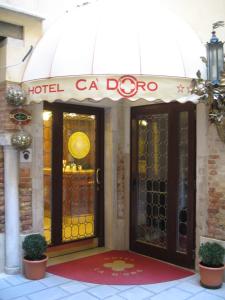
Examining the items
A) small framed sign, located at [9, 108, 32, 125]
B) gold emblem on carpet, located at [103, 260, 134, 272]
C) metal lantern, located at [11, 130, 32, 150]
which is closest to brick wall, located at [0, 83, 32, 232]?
small framed sign, located at [9, 108, 32, 125]

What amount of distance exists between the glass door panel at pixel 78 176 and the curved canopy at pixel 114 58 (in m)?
2.22

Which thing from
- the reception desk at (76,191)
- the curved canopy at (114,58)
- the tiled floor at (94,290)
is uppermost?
the curved canopy at (114,58)

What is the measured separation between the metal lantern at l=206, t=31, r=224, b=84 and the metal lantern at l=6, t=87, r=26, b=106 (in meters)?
3.42

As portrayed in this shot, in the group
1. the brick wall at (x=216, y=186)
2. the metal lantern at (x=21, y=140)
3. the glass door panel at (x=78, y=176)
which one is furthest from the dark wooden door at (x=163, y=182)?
the metal lantern at (x=21, y=140)

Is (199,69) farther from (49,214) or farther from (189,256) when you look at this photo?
(49,214)

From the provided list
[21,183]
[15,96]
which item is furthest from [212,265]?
[15,96]

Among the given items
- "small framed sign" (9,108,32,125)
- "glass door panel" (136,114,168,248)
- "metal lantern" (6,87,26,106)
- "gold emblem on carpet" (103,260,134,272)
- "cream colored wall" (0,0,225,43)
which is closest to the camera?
"metal lantern" (6,87,26,106)

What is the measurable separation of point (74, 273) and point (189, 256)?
2390mm

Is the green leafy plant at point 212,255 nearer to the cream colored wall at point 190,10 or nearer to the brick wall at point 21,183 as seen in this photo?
the brick wall at point 21,183

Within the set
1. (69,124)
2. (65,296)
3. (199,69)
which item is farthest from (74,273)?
(199,69)

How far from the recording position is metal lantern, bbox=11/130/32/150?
695 cm

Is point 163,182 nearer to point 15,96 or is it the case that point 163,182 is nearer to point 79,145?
point 79,145

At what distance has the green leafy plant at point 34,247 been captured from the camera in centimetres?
689

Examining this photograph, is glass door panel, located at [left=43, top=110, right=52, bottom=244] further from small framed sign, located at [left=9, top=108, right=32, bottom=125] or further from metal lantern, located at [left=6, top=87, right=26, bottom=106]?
metal lantern, located at [left=6, top=87, right=26, bottom=106]
